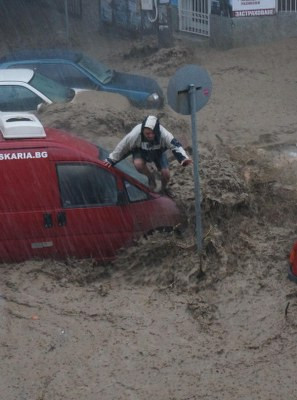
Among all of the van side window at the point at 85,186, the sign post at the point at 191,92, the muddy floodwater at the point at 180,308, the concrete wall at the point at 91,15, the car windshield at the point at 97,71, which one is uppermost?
the sign post at the point at 191,92

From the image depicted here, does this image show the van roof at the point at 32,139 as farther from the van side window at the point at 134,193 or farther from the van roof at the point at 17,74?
the van roof at the point at 17,74

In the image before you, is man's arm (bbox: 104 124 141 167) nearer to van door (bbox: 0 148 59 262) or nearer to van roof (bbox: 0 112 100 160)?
van roof (bbox: 0 112 100 160)

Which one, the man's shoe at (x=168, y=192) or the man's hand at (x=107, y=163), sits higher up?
the man's hand at (x=107, y=163)

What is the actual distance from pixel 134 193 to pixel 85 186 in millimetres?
560

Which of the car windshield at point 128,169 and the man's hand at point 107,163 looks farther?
the car windshield at point 128,169

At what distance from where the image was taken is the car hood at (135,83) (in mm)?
14586

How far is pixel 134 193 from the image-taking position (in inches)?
344

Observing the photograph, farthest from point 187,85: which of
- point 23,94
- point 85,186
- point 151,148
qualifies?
point 23,94

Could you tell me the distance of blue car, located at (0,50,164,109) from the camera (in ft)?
47.1

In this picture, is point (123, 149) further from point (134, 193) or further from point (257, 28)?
point (257, 28)

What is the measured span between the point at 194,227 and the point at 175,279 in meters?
0.78

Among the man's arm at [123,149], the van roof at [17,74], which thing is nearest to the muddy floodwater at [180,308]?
the man's arm at [123,149]

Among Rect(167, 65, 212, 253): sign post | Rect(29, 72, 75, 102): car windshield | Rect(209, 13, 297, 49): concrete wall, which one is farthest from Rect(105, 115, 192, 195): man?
Rect(209, 13, 297, 49): concrete wall

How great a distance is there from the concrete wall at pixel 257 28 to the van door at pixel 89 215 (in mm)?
12131
